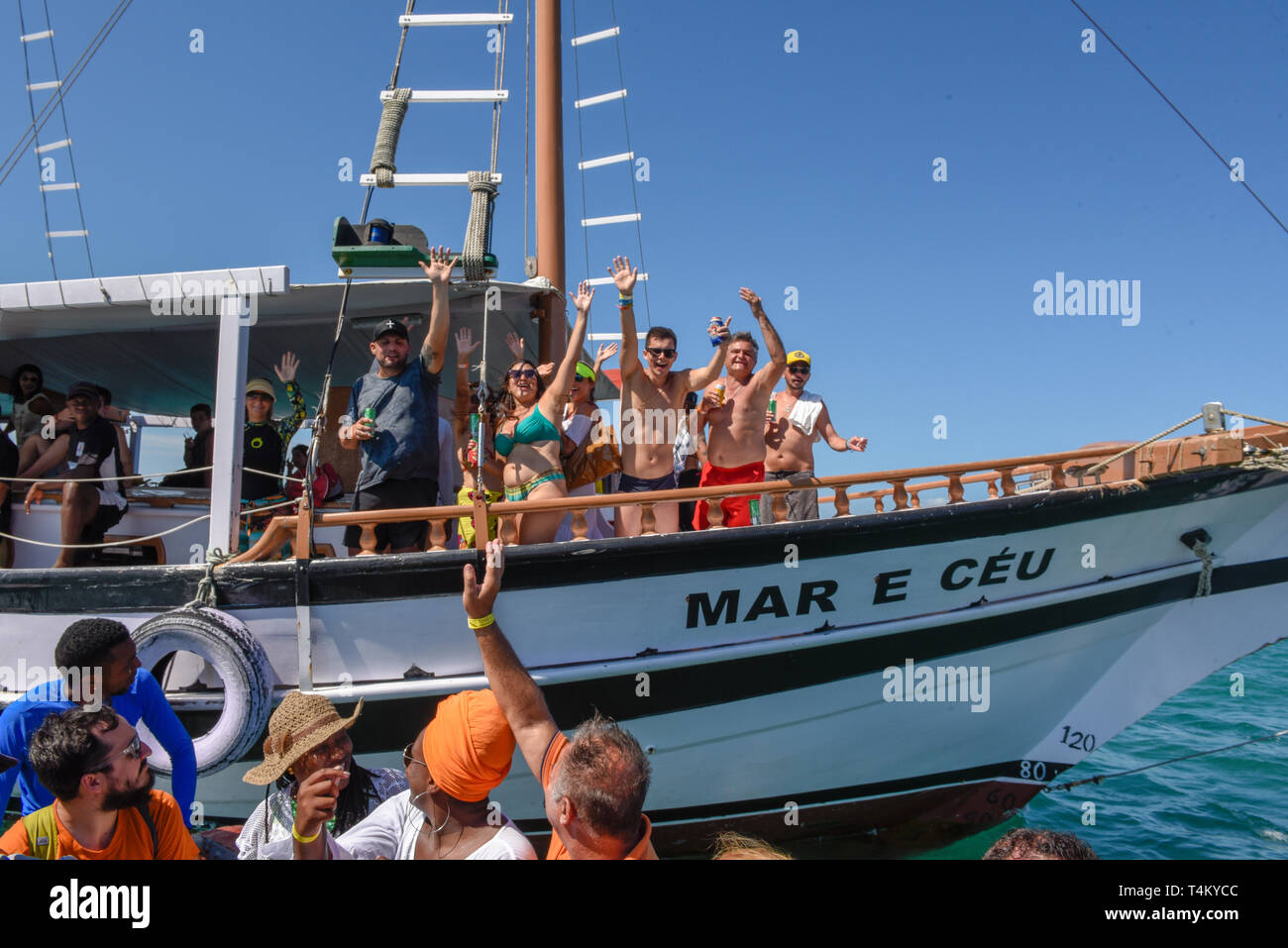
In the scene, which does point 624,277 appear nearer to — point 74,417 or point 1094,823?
point 74,417

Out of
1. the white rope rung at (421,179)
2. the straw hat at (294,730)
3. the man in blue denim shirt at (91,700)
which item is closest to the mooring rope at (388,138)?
the white rope rung at (421,179)

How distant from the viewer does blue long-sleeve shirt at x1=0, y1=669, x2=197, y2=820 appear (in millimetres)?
2939

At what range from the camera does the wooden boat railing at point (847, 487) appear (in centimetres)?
414

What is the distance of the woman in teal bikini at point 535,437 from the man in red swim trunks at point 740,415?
3.39 feet

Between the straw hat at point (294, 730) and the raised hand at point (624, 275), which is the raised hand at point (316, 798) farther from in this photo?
the raised hand at point (624, 275)

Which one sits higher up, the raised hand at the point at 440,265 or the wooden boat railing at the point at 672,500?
the raised hand at the point at 440,265

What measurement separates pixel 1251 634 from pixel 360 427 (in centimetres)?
555

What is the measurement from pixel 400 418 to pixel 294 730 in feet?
7.69

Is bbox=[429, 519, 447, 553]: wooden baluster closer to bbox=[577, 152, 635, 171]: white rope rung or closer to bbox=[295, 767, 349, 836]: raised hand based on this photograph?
bbox=[295, 767, 349, 836]: raised hand

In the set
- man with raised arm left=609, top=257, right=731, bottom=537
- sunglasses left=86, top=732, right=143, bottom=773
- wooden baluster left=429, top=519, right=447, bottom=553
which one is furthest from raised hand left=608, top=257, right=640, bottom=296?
sunglasses left=86, top=732, right=143, bottom=773

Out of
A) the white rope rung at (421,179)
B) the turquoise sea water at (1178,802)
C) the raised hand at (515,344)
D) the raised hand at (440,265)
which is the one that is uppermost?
the white rope rung at (421,179)

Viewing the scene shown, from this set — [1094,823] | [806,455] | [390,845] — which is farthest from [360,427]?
[1094,823]

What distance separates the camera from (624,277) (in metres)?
4.66

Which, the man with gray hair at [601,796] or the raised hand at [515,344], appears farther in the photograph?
the raised hand at [515,344]
